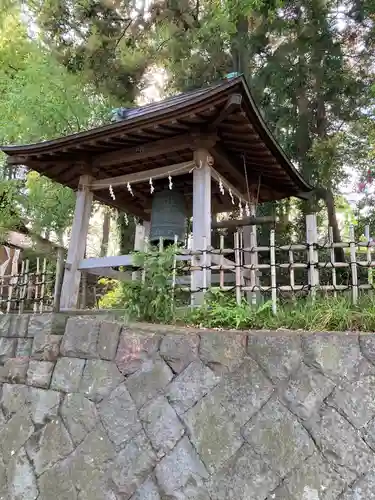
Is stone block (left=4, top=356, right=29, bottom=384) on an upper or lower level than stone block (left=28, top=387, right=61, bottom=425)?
upper

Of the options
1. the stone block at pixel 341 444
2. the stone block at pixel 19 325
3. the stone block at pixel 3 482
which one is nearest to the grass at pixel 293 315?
the stone block at pixel 341 444

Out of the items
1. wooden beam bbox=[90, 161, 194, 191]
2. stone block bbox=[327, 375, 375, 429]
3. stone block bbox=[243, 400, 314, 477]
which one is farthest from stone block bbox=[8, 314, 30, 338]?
stone block bbox=[327, 375, 375, 429]

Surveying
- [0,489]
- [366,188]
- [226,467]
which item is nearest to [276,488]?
[226,467]

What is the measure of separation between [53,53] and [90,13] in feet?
4.34

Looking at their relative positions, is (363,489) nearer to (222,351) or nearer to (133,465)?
(222,351)

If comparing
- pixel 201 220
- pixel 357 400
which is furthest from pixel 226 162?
pixel 357 400

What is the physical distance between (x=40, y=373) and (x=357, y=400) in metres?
3.09

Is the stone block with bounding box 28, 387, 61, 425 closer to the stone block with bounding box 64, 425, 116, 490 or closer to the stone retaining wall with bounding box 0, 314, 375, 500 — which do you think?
the stone retaining wall with bounding box 0, 314, 375, 500

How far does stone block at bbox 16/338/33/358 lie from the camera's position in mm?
4781

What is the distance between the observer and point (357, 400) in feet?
9.11

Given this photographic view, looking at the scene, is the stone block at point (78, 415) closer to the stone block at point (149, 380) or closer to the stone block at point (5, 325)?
the stone block at point (149, 380)

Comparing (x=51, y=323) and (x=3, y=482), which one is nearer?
(x=3, y=482)

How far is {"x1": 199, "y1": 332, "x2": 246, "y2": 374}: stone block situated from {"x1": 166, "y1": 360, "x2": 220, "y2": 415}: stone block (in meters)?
0.07

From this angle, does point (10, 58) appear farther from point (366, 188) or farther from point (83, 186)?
point (366, 188)
